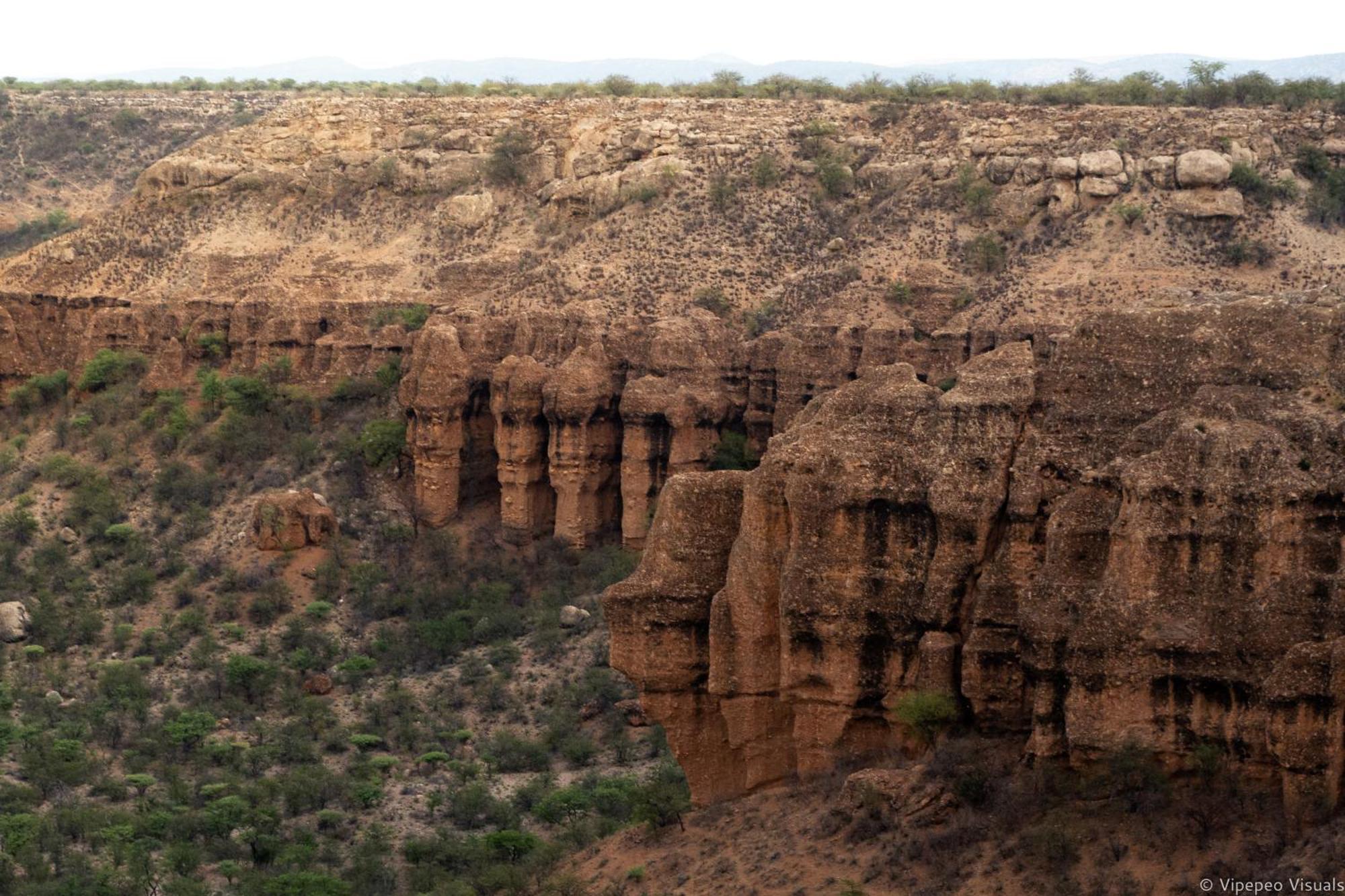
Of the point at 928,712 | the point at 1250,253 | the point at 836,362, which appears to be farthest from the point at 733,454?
the point at 928,712

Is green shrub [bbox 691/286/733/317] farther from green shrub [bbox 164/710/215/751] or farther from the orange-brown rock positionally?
green shrub [bbox 164/710/215/751]

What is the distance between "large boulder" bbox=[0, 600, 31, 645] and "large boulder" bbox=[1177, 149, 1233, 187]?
3412 centimetres

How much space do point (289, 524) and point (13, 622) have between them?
721 cm

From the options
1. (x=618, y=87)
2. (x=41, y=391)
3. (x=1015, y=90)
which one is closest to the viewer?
(x=41, y=391)

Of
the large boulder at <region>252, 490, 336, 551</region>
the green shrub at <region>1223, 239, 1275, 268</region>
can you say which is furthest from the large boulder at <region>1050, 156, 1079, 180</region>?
the large boulder at <region>252, 490, 336, 551</region>

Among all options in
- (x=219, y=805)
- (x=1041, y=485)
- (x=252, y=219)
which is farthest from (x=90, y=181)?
(x=1041, y=485)

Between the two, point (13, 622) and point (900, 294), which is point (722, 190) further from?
point (13, 622)

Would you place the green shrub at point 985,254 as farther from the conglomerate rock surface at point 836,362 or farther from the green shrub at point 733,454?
the green shrub at point 733,454

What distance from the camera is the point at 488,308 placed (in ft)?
186

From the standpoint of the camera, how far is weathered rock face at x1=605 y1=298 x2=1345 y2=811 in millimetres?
22031

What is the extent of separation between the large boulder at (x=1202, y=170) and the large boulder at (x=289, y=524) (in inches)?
1043

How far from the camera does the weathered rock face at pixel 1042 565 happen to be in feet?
72.3

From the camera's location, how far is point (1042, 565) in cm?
2456

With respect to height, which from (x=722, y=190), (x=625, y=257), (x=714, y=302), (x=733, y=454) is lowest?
(x=733, y=454)
